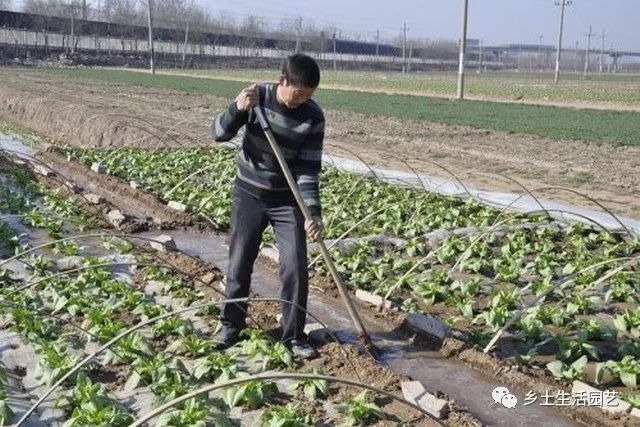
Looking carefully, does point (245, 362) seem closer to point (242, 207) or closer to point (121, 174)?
point (242, 207)

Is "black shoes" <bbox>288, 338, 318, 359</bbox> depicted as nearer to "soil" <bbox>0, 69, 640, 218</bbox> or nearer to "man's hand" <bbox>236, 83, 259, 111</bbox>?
"man's hand" <bbox>236, 83, 259, 111</bbox>

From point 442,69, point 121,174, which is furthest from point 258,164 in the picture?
point 442,69

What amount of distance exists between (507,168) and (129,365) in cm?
1020

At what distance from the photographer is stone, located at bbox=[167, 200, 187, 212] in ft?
31.0

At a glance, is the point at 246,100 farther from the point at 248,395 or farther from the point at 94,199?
the point at 94,199

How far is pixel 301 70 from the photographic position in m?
4.22

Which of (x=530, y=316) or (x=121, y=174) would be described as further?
(x=121, y=174)

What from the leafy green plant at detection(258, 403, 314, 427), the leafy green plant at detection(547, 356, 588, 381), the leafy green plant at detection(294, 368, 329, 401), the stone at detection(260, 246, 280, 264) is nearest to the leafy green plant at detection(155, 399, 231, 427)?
the leafy green plant at detection(258, 403, 314, 427)

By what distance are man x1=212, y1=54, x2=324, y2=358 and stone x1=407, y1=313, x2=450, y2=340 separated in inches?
35.7

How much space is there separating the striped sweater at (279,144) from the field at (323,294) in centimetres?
85

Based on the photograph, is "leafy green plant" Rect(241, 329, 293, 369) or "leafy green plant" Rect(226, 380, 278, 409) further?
"leafy green plant" Rect(241, 329, 293, 369)

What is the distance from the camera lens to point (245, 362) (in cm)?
475

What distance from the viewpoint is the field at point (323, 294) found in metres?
4.22

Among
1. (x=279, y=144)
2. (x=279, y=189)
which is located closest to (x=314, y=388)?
(x=279, y=189)
